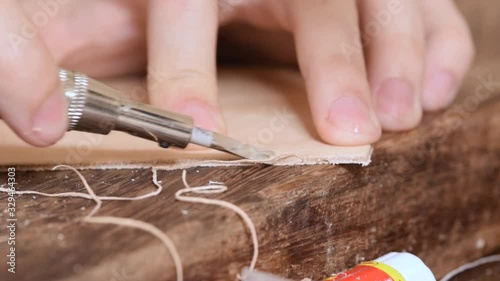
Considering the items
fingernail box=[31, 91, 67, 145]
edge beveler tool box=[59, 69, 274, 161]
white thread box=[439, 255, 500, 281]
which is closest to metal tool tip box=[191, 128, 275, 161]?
edge beveler tool box=[59, 69, 274, 161]

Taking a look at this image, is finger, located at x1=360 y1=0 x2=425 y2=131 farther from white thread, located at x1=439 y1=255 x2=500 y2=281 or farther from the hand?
white thread, located at x1=439 y1=255 x2=500 y2=281

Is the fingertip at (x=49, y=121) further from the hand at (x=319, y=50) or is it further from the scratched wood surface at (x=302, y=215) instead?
the hand at (x=319, y=50)

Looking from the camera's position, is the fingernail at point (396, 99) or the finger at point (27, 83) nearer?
the finger at point (27, 83)

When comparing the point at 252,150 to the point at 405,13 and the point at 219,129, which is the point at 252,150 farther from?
the point at 405,13
